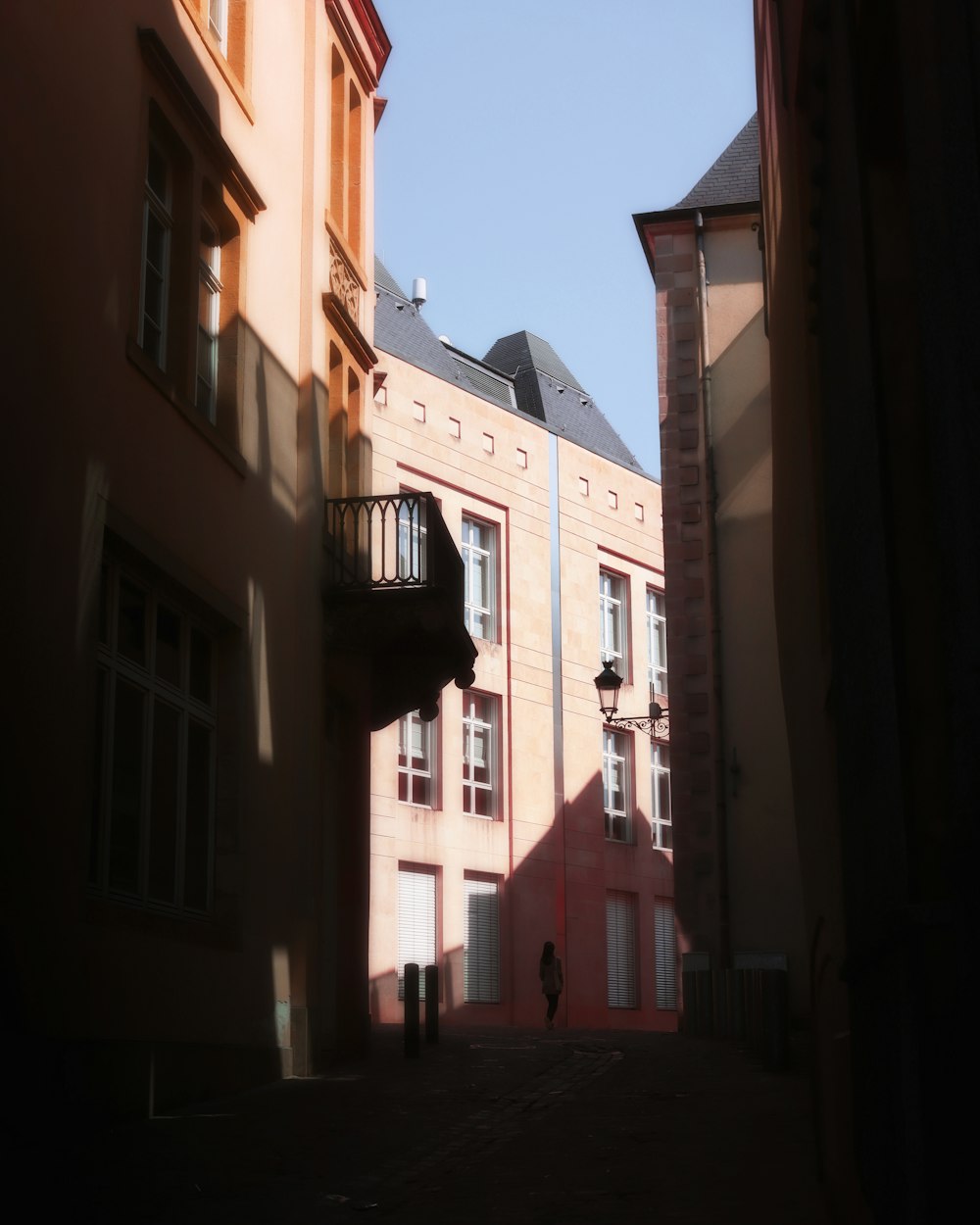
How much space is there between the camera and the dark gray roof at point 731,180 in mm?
22812

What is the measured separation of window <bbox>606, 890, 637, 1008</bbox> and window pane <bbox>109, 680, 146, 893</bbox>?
26108 mm

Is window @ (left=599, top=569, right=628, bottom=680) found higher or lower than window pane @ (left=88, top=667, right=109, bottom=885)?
higher

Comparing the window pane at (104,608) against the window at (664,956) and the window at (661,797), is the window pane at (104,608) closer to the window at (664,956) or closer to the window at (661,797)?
the window at (664,956)

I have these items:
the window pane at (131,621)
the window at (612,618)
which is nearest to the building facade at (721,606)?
the window pane at (131,621)

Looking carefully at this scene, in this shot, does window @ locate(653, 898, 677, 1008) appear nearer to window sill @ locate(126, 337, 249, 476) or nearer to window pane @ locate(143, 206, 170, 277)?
window sill @ locate(126, 337, 249, 476)

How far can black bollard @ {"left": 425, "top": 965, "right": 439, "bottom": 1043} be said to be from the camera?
56.2 feet

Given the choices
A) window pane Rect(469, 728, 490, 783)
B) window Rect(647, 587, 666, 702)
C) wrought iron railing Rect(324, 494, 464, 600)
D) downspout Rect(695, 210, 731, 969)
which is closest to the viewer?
wrought iron railing Rect(324, 494, 464, 600)

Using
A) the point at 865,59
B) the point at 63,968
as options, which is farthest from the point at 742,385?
the point at 865,59

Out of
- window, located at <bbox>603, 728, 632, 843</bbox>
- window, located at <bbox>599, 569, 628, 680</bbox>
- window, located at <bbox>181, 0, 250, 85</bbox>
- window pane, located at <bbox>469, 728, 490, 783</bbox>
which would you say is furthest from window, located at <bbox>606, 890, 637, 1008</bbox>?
window, located at <bbox>181, 0, 250, 85</bbox>

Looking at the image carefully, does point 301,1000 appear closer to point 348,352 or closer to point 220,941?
point 220,941

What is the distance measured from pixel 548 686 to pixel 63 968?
2704cm

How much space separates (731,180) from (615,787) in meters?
17.8

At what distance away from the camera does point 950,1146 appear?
149 inches

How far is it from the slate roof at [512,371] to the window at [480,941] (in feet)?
34.0
